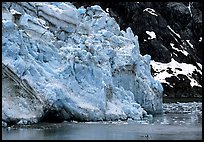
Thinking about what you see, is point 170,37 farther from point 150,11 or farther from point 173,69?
point 173,69

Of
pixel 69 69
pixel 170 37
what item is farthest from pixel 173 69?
pixel 69 69

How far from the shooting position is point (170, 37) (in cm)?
9650

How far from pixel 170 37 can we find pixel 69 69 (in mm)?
70738

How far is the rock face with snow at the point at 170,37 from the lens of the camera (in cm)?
8312

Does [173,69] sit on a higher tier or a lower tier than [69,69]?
higher

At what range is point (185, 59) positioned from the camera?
92.6 meters

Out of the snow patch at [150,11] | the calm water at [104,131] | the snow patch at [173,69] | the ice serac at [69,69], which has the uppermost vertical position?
the snow patch at [150,11]

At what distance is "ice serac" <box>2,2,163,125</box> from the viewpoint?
25031 mm

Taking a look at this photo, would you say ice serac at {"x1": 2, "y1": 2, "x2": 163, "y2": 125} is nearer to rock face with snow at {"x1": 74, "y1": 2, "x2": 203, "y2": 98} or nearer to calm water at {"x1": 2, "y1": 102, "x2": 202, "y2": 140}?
calm water at {"x1": 2, "y1": 102, "x2": 202, "y2": 140}

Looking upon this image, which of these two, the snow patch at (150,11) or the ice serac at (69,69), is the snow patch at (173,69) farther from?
the ice serac at (69,69)

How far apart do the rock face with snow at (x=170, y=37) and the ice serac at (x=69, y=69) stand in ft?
150

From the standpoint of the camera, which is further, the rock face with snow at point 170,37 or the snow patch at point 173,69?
the snow patch at point 173,69

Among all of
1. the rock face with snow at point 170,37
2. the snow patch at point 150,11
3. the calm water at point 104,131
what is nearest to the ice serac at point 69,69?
the calm water at point 104,131

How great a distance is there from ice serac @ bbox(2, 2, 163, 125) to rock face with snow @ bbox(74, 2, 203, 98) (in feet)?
150
